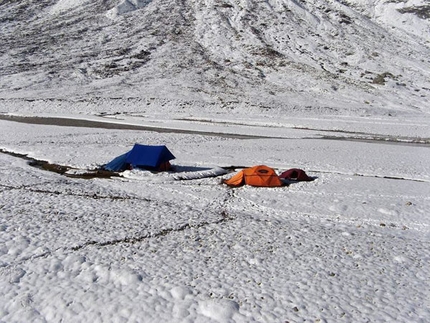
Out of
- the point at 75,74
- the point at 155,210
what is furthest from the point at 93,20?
the point at 155,210

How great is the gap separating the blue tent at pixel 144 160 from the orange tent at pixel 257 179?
346 cm

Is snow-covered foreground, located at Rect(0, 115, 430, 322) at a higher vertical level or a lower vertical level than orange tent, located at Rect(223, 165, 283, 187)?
higher

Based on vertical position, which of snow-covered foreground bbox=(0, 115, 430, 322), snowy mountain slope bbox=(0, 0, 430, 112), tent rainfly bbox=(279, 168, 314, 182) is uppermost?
snow-covered foreground bbox=(0, 115, 430, 322)

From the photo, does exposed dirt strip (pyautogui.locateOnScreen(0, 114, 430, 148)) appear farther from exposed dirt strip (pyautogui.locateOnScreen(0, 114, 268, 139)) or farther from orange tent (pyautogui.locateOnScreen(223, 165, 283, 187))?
orange tent (pyautogui.locateOnScreen(223, 165, 283, 187))

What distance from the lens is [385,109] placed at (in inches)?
2039

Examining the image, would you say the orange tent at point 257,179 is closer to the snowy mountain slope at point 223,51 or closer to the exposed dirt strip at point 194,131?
the exposed dirt strip at point 194,131

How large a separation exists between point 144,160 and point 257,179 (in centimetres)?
539

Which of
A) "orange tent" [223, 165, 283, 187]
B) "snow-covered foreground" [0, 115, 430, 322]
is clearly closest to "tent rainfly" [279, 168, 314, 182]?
"snow-covered foreground" [0, 115, 430, 322]

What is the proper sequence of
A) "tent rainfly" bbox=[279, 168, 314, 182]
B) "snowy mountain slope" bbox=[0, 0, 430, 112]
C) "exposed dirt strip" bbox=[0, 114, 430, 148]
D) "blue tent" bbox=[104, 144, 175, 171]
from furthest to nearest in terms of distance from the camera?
"snowy mountain slope" bbox=[0, 0, 430, 112], "exposed dirt strip" bbox=[0, 114, 430, 148], "blue tent" bbox=[104, 144, 175, 171], "tent rainfly" bbox=[279, 168, 314, 182]

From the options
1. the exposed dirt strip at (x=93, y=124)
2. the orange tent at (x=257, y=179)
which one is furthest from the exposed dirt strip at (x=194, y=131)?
the orange tent at (x=257, y=179)

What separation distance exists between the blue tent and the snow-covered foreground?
782 millimetres

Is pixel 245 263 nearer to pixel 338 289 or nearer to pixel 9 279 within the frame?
pixel 338 289

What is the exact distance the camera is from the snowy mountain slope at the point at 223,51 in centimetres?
5797

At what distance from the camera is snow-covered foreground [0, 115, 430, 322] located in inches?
321
